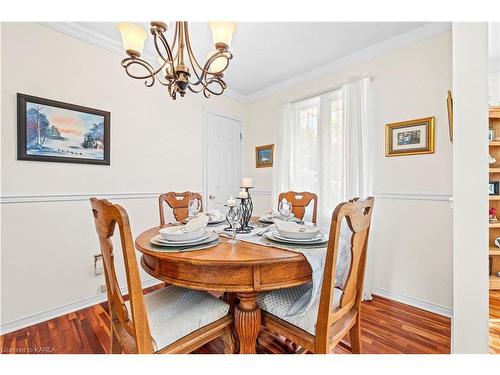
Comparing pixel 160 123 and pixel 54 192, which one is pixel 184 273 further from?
pixel 160 123

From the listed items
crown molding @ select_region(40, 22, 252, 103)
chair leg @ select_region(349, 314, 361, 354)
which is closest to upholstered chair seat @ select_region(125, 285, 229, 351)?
chair leg @ select_region(349, 314, 361, 354)

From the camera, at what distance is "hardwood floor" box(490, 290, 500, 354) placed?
4.28 feet

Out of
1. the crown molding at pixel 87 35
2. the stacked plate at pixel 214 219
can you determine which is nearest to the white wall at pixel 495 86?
the stacked plate at pixel 214 219

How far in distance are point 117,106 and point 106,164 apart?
597 mm

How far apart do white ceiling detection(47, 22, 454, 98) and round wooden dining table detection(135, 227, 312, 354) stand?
76.8 inches

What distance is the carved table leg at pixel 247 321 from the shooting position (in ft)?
3.62

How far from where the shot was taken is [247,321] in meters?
1.10

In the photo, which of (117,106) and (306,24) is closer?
(306,24)

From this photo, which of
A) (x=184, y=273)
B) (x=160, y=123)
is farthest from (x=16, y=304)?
(x=160, y=123)

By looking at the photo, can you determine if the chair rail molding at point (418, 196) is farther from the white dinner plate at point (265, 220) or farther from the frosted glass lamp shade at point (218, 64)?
the frosted glass lamp shade at point (218, 64)

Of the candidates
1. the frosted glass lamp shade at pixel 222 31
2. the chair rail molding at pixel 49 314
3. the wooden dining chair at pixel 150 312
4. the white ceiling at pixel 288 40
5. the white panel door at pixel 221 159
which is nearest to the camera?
the wooden dining chair at pixel 150 312

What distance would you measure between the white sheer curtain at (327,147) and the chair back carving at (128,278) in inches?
83.2

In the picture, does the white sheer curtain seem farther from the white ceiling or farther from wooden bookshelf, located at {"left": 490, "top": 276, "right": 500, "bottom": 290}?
wooden bookshelf, located at {"left": 490, "top": 276, "right": 500, "bottom": 290}
